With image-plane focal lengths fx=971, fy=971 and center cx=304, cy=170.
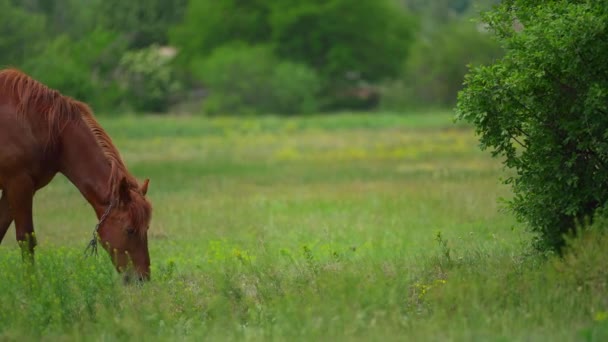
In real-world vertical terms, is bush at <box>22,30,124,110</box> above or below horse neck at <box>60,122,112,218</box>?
below

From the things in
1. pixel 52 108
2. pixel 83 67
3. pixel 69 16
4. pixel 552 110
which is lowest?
pixel 69 16

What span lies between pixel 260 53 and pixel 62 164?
59.6m

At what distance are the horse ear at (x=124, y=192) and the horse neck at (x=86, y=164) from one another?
261 mm

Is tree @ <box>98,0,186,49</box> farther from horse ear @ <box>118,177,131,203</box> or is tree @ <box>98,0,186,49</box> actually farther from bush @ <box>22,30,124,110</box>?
horse ear @ <box>118,177,131,203</box>

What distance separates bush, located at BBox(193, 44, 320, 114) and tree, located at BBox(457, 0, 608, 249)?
5642 cm

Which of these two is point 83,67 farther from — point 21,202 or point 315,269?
point 315,269

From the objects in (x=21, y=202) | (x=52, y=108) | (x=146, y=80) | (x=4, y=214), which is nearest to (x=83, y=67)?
(x=146, y=80)

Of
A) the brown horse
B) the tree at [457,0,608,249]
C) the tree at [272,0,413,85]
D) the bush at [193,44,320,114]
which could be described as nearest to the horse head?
the brown horse

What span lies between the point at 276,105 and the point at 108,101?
1330cm

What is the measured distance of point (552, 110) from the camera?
9203mm

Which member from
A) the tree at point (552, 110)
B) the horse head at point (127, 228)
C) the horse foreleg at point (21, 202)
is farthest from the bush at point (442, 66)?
the horse head at point (127, 228)

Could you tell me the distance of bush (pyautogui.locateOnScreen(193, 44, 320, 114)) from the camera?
65.9 m

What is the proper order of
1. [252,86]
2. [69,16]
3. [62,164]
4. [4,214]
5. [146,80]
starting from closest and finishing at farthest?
[62,164]
[4,214]
[252,86]
[146,80]
[69,16]

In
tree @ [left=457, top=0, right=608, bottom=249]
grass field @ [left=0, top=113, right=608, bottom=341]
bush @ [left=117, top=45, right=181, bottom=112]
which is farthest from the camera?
bush @ [left=117, top=45, right=181, bottom=112]
